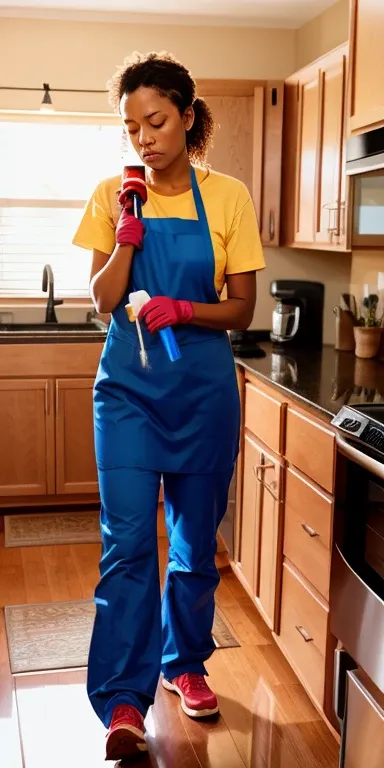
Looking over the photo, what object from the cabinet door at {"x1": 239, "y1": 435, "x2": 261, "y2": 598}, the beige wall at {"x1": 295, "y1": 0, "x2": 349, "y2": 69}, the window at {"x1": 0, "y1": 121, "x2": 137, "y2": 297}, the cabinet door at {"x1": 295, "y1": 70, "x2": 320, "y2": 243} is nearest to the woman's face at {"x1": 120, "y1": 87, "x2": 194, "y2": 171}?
the cabinet door at {"x1": 239, "y1": 435, "x2": 261, "y2": 598}

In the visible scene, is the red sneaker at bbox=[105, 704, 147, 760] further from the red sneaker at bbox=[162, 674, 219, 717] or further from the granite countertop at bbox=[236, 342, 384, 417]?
the granite countertop at bbox=[236, 342, 384, 417]

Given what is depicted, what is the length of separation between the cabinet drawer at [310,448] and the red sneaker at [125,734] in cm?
70

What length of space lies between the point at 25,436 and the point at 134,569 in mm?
2036

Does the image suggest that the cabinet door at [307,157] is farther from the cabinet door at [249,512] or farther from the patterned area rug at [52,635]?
the patterned area rug at [52,635]

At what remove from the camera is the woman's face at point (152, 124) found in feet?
6.61

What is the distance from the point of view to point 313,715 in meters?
2.37

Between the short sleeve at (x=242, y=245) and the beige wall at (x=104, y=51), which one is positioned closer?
the short sleeve at (x=242, y=245)

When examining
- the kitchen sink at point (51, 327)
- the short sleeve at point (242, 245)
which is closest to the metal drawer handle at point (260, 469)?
the short sleeve at point (242, 245)

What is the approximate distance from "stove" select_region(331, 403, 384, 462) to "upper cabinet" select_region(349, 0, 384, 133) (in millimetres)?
846

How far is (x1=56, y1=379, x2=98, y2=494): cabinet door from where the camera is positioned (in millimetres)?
4051

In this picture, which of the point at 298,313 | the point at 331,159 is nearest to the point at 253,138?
the point at 331,159

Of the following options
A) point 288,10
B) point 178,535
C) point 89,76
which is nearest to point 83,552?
point 178,535

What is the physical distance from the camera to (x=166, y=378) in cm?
210

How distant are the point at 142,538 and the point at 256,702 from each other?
2.16ft
